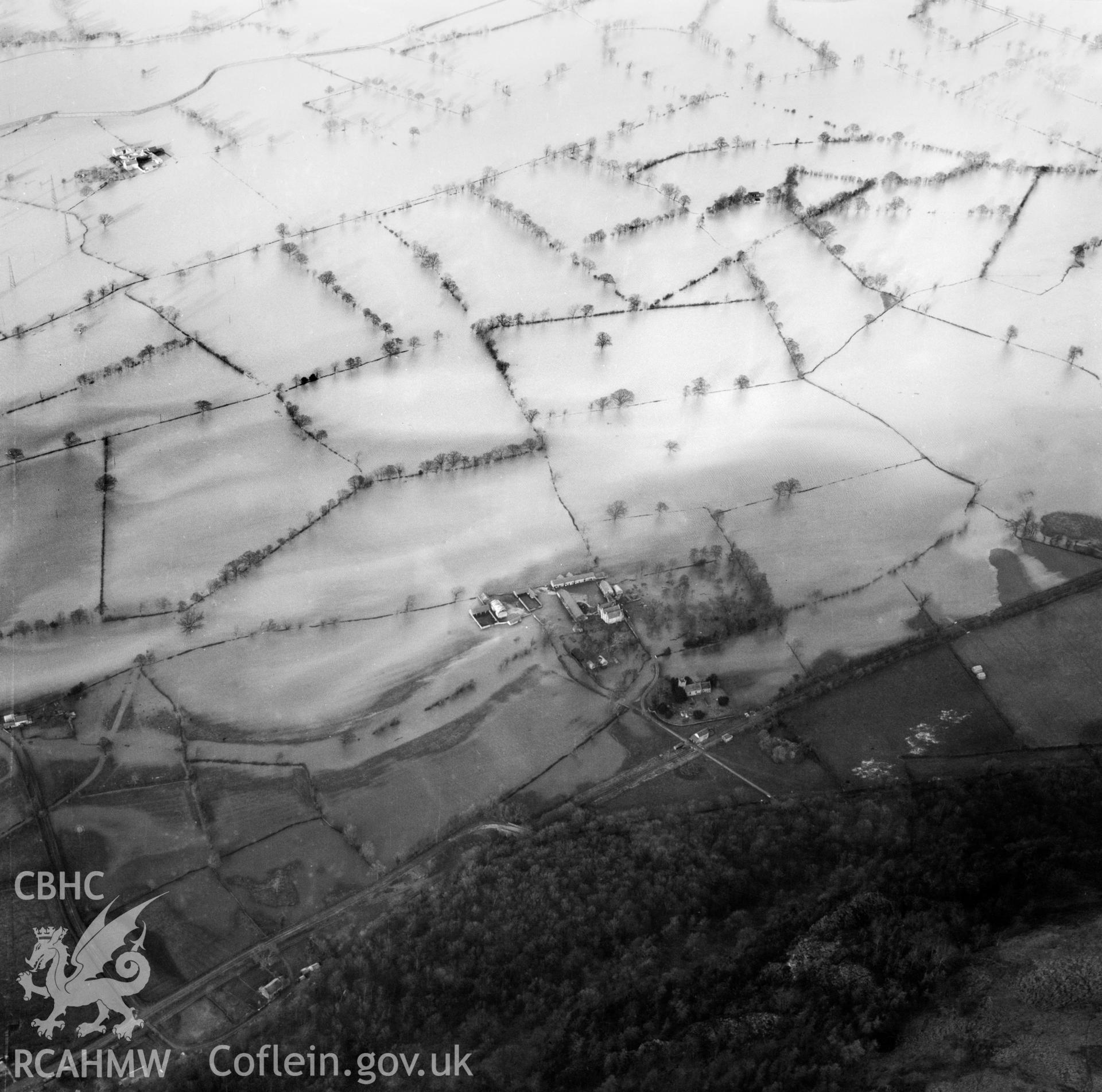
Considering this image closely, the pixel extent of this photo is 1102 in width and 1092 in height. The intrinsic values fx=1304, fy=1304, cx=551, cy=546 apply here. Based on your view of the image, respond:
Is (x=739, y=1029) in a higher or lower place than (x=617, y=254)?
lower

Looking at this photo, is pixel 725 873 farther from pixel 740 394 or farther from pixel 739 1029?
pixel 740 394

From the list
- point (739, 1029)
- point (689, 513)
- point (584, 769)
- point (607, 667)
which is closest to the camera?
point (739, 1029)

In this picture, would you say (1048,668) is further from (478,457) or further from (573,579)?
(478,457)

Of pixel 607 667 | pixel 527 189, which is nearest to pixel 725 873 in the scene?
pixel 607 667

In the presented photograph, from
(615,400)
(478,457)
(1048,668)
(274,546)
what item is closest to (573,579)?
(478,457)

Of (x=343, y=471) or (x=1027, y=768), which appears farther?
(x=343, y=471)

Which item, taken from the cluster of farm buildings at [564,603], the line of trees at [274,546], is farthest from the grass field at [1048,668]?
the line of trees at [274,546]
